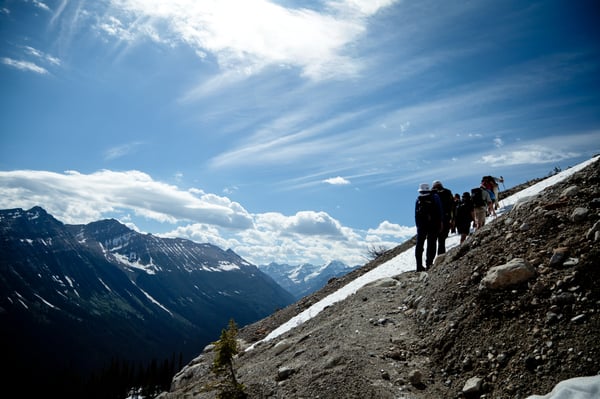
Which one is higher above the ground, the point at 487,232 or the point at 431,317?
the point at 487,232

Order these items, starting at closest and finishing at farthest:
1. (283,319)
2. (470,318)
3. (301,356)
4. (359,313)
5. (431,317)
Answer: (470,318)
(431,317)
(301,356)
(359,313)
(283,319)

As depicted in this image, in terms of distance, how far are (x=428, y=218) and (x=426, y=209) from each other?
403 mm

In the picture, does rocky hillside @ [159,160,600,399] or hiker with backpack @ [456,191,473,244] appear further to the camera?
hiker with backpack @ [456,191,473,244]

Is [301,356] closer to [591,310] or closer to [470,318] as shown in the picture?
[470,318]

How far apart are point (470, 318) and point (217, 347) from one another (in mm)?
6637

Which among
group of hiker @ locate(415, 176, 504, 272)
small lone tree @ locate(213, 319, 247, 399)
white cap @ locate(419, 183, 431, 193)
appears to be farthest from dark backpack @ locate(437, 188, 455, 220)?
small lone tree @ locate(213, 319, 247, 399)

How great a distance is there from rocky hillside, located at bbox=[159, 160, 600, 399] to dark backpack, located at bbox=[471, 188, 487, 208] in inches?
309

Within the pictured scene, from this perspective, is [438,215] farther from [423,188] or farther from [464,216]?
[464,216]

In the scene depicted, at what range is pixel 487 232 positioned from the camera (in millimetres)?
10898

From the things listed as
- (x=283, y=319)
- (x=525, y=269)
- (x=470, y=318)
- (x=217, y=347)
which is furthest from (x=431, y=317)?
(x=283, y=319)

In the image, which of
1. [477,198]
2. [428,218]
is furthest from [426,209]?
[477,198]

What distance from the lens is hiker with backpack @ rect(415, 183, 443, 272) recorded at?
14477mm

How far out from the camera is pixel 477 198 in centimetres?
1862

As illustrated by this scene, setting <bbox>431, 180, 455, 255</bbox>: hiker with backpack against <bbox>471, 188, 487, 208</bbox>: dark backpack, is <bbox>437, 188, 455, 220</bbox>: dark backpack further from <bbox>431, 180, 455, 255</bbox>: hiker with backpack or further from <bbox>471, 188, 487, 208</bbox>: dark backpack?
<bbox>471, 188, 487, 208</bbox>: dark backpack
